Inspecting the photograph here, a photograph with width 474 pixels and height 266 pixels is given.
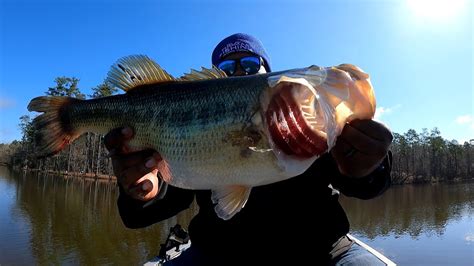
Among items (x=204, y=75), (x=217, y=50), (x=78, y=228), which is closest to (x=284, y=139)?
(x=204, y=75)

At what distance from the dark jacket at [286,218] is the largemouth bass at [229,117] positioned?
1.02m

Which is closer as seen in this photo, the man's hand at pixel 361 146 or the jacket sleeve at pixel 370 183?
the man's hand at pixel 361 146

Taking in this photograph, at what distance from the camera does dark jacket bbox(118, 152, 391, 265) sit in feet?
11.5

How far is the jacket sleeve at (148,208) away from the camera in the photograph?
3.59m

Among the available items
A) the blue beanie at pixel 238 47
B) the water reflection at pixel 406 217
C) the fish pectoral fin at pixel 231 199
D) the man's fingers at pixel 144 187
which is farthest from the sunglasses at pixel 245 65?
the water reflection at pixel 406 217

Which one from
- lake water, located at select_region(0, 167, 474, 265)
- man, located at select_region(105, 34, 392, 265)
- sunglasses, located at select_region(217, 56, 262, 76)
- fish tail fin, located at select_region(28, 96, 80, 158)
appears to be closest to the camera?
fish tail fin, located at select_region(28, 96, 80, 158)

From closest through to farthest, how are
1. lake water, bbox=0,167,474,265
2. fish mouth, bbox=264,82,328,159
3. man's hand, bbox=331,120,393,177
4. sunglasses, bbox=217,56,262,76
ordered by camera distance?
1. fish mouth, bbox=264,82,328,159
2. man's hand, bbox=331,120,393,177
3. sunglasses, bbox=217,56,262,76
4. lake water, bbox=0,167,474,265

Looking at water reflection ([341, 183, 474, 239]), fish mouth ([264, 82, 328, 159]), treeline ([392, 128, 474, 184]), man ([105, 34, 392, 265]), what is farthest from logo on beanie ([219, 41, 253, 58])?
treeline ([392, 128, 474, 184])

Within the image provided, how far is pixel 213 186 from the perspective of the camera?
2.59 meters

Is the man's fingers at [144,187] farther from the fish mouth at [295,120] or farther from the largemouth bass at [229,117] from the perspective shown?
the fish mouth at [295,120]

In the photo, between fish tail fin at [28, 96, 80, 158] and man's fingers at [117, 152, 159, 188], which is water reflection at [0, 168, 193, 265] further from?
man's fingers at [117, 152, 159, 188]

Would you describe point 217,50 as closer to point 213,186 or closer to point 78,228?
point 213,186

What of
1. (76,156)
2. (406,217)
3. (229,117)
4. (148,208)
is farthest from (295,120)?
(76,156)

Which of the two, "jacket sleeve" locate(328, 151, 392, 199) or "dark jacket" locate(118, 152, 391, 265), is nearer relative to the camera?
"jacket sleeve" locate(328, 151, 392, 199)
